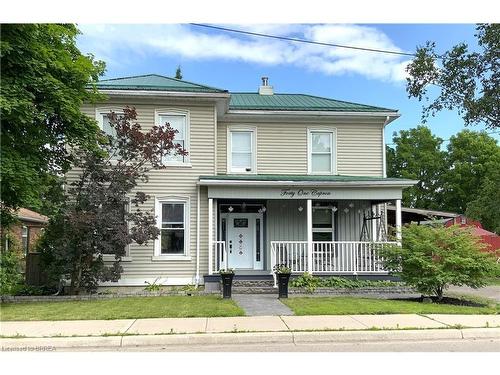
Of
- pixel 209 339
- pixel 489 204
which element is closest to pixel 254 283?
pixel 209 339

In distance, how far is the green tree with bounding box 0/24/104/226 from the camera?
11.2 metres

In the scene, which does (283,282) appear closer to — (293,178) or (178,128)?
(293,178)

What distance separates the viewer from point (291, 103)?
61.2 feet

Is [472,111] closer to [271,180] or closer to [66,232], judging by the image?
[271,180]

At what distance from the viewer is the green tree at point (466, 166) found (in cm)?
4388

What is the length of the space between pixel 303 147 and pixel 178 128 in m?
4.80

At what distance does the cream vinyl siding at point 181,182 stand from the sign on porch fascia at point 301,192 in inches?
37.1

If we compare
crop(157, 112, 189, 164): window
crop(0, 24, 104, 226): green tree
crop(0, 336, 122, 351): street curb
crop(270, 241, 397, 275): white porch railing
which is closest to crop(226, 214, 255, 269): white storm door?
crop(270, 241, 397, 275): white porch railing

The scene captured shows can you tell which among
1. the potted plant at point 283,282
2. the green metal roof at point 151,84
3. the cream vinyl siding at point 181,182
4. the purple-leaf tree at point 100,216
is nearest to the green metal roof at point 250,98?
the green metal roof at point 151,84

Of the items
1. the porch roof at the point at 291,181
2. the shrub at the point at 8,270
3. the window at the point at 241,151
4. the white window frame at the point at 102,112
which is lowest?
the shrub at the point at 8,270

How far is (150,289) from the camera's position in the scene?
1485cm

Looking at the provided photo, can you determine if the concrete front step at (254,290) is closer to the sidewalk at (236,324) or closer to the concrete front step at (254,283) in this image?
the concrete front step at (254,283)
